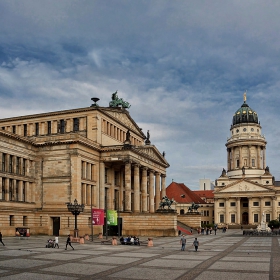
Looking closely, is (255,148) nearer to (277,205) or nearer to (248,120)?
(248,120)

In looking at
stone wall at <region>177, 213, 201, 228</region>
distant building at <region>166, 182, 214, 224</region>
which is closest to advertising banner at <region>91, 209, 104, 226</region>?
stone wall at <region>177, 213, 201, 228</region>

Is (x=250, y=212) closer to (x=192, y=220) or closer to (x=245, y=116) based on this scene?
(x=245, y=116)

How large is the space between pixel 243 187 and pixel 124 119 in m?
78.0

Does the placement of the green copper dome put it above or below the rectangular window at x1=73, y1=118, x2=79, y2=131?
above

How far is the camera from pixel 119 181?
3184 inches

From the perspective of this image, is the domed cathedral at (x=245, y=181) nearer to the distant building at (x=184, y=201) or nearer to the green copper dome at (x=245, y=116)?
the green copper dome at (x=245, y=116)

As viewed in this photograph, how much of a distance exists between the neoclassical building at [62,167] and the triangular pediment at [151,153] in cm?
33

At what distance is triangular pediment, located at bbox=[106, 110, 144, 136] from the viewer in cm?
7981

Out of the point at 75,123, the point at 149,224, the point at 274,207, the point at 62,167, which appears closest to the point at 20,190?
the point at 62,167

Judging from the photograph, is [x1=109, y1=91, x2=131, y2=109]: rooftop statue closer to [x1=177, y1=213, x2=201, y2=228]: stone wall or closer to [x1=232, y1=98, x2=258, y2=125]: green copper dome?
[x1=177, y1=213, x2=201, y2=228]: stone wall

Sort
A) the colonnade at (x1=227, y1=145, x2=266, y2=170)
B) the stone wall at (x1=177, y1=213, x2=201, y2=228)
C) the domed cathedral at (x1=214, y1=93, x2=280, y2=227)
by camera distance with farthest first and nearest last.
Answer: the colonnade at (x1=227, y1=145, x2=266, y2=170)
the domed cathedral at (x1=214, y1=93, x2=280, y2=227)
the stone wall at (x1=177, y1=213, x2=201, y2=228)

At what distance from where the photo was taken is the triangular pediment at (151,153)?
78850mm

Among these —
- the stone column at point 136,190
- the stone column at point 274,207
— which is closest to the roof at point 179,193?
the stone column at point 274,207

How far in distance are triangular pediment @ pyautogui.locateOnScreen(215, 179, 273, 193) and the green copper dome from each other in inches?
1093
